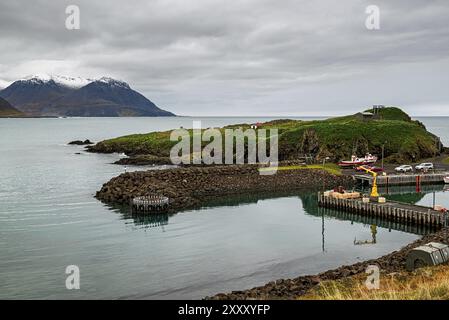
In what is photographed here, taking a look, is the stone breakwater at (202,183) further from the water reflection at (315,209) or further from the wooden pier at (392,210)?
the wooden pier at (392,210)

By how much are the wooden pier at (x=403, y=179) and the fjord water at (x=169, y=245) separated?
9257 millimetres

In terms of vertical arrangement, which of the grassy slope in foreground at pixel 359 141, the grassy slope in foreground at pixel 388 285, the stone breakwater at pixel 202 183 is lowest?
the grassy slope in foreground at pixel 388 285

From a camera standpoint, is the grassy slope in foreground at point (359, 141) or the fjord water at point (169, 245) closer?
the fjord water at point (169, 245)

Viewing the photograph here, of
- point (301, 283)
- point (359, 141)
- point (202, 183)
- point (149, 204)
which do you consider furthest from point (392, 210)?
point (359, 141)

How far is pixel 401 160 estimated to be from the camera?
10794cm

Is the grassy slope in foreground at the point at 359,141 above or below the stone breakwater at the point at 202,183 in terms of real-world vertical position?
above

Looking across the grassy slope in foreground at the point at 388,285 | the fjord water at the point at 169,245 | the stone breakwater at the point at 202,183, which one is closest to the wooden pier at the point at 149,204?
the fjord water at the point at 169,245

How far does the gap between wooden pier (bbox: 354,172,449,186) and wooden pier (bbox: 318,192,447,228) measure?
22153 mm

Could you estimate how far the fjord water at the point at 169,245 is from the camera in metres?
35.8

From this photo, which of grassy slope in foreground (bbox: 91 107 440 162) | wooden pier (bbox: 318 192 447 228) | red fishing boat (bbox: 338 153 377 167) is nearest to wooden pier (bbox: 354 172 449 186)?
red fishing boat (bbox: 338 153 377 167)

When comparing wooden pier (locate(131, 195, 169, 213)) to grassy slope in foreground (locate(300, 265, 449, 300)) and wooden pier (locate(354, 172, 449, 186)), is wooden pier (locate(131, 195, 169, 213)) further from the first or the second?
wooden pier (locate(354, 172, 449, 186))
